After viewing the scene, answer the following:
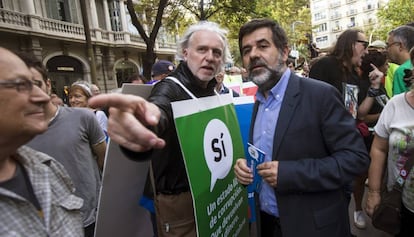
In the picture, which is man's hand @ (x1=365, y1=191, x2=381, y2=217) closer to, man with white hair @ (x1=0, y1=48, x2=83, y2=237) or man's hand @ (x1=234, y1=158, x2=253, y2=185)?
man's hand @ (x1=234, y1=158, x2=253, y2=185)

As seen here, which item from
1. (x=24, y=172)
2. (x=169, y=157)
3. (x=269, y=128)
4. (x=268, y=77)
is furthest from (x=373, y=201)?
(x=24, y=172)

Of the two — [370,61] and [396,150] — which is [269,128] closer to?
[396,150]

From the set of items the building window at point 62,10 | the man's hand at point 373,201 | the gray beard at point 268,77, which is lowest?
the man's hand at point 373,201

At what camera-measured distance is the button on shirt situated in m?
1.70

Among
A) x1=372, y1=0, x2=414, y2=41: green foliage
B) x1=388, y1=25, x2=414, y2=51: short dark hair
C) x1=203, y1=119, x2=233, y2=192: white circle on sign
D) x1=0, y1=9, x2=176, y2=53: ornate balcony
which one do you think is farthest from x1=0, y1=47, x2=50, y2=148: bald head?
x1=372, y1=0, x2=414, y2=41: green foliage

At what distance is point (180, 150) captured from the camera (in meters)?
1.76

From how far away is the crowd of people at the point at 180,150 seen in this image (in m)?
1.01

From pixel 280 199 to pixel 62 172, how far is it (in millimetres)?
1105

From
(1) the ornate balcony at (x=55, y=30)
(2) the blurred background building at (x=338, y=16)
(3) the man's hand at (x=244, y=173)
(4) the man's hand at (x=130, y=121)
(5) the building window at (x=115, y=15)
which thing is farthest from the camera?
(2) the blurred background building at (x=338, y=16)

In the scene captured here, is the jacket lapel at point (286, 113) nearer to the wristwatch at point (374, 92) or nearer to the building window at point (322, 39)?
the wristwatch at point (374, 92)

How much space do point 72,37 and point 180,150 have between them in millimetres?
17863

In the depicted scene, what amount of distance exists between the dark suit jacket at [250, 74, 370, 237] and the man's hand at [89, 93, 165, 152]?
31.6 inches

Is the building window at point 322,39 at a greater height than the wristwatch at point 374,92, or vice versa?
the building window at point 322,39

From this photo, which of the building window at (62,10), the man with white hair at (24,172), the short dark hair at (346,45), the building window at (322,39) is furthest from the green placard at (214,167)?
the building window at (322,39)
